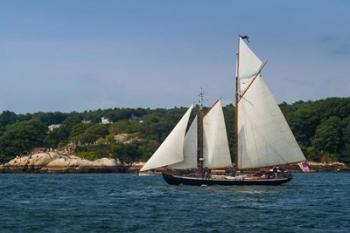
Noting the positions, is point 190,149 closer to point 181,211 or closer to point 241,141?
point 241,141

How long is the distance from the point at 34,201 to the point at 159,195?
13193 millimetres

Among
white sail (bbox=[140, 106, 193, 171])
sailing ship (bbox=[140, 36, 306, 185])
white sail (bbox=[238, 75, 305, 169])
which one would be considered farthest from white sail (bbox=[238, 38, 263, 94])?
white sail (bbox=[140, 106, 193, 171])

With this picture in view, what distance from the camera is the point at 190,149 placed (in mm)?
93812

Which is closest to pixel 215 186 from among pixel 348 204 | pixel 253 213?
pixel 348 204

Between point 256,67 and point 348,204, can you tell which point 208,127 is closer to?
point 256,67

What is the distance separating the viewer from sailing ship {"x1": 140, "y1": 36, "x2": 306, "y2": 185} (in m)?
93.1

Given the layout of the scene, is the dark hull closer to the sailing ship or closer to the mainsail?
the sailing ship

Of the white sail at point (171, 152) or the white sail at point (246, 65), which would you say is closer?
the white sail at point (171, 152)

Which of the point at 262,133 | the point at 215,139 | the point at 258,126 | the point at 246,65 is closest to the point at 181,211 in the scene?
the point at 215,139

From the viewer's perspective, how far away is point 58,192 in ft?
306

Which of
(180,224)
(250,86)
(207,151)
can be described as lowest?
(180,224)

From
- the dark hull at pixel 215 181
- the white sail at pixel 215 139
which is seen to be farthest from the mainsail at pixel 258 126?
the white sail at pixel 215 139

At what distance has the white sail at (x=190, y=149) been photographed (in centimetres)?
9375

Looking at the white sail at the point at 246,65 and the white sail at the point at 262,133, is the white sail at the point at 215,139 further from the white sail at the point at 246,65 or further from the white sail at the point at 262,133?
the white sail at the point at 246,65
